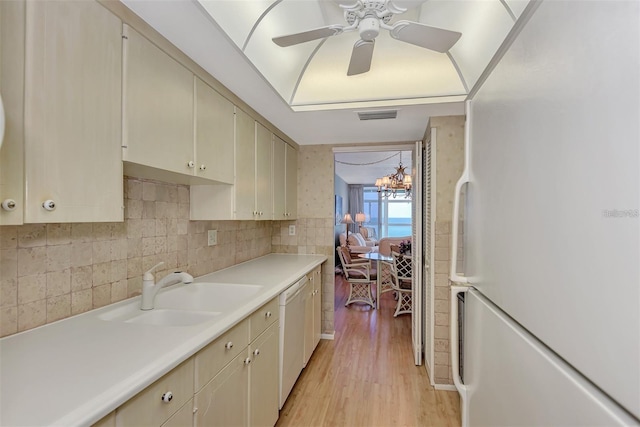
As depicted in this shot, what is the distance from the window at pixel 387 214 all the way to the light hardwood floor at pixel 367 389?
23.5ft

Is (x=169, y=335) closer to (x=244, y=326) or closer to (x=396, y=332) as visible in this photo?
(x=244, y=326)

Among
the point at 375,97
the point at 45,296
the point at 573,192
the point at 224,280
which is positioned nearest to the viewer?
the point at 573,192

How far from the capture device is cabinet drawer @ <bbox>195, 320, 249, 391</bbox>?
1190mm

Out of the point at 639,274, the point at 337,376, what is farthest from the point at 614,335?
the point at 337,376

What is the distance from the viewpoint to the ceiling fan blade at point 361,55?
4.68 ft

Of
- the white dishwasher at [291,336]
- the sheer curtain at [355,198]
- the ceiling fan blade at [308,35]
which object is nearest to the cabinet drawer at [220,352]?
the white dishwasher at [291,336]

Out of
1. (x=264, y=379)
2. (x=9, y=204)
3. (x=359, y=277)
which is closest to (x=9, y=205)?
(x=9, y=204)

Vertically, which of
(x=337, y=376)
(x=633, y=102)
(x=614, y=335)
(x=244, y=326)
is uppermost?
(x=633, y=102)

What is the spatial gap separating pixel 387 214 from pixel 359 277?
6220mm

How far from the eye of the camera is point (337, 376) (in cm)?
276

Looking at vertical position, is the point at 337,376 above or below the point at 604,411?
below

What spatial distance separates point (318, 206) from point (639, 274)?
3.24m

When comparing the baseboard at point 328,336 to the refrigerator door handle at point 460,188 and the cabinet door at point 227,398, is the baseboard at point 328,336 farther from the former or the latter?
the refrigerator door handle at point 460,188

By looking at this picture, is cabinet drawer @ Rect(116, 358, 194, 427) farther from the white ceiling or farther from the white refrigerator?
the white ceiling
